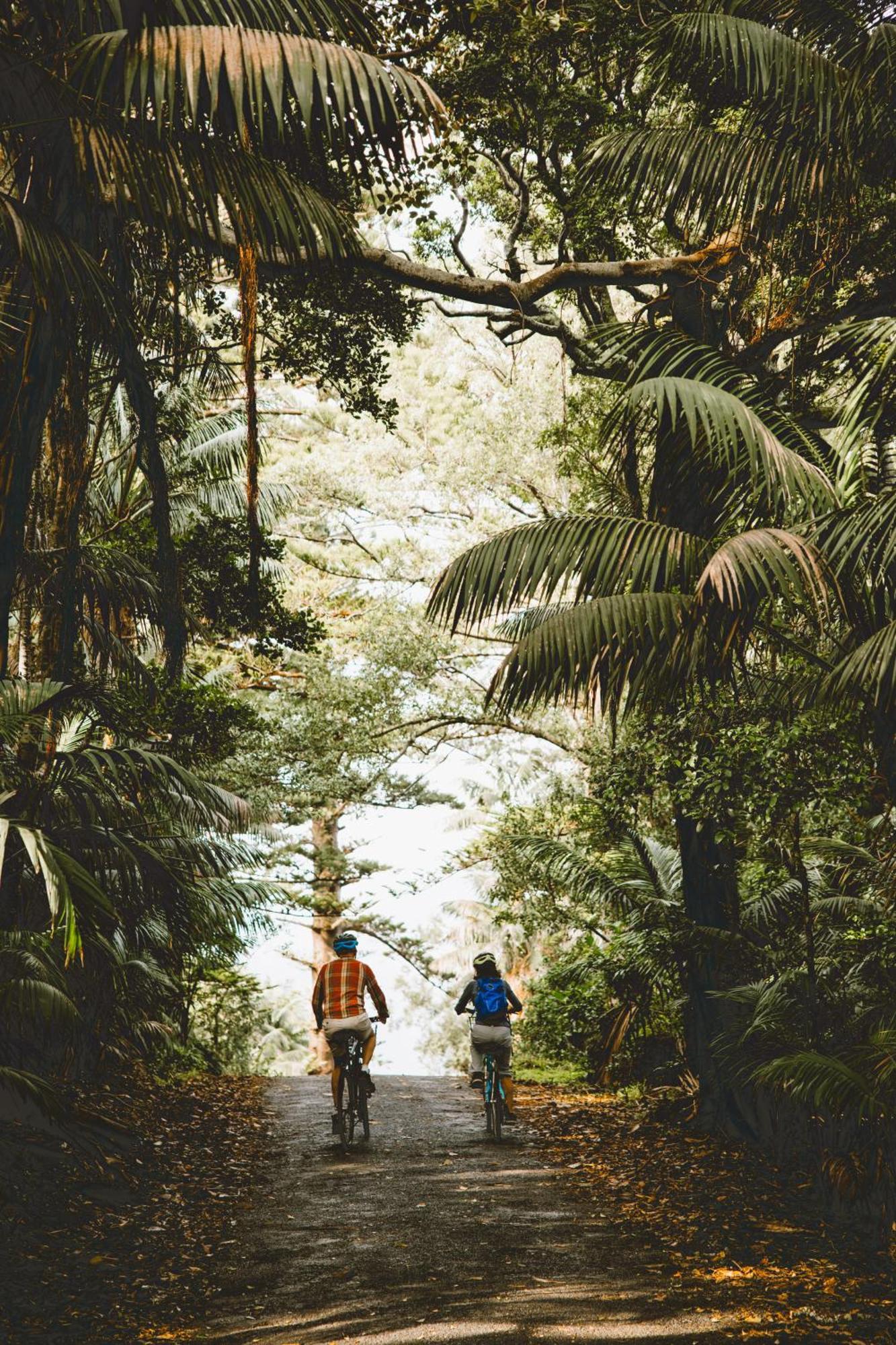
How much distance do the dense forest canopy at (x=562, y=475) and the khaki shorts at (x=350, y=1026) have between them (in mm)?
1320

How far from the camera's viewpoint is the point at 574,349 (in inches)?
452

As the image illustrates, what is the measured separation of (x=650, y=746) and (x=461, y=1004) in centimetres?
276

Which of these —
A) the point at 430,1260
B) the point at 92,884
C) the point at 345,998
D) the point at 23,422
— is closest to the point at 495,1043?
the point at 345,998

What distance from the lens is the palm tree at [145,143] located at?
4637 mm

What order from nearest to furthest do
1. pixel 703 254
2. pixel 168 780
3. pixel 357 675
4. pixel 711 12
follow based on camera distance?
pixel 711 12 → pixel 168 780 → pixel 703 254 → pixel 357 675

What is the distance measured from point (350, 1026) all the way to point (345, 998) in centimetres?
22

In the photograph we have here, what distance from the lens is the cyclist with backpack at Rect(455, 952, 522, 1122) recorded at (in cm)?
982

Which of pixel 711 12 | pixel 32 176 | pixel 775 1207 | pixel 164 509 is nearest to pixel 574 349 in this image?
pixel 711 12

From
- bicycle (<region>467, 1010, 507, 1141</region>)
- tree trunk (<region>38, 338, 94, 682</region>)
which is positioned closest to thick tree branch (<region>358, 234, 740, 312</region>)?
tree trunk (<region>38, 338, 94, 682</region>)

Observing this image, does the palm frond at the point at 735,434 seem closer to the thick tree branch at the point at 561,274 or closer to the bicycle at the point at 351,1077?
the thick tree branch at the point at 561,274

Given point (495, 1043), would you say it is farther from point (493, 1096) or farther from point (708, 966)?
point (708, 966)

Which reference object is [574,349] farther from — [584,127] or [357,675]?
[357,675]

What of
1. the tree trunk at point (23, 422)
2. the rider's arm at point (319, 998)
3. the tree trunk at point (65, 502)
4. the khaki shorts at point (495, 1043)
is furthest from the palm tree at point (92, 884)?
the khaki shorts at point (495, 1043)

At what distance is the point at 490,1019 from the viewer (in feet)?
32.4
